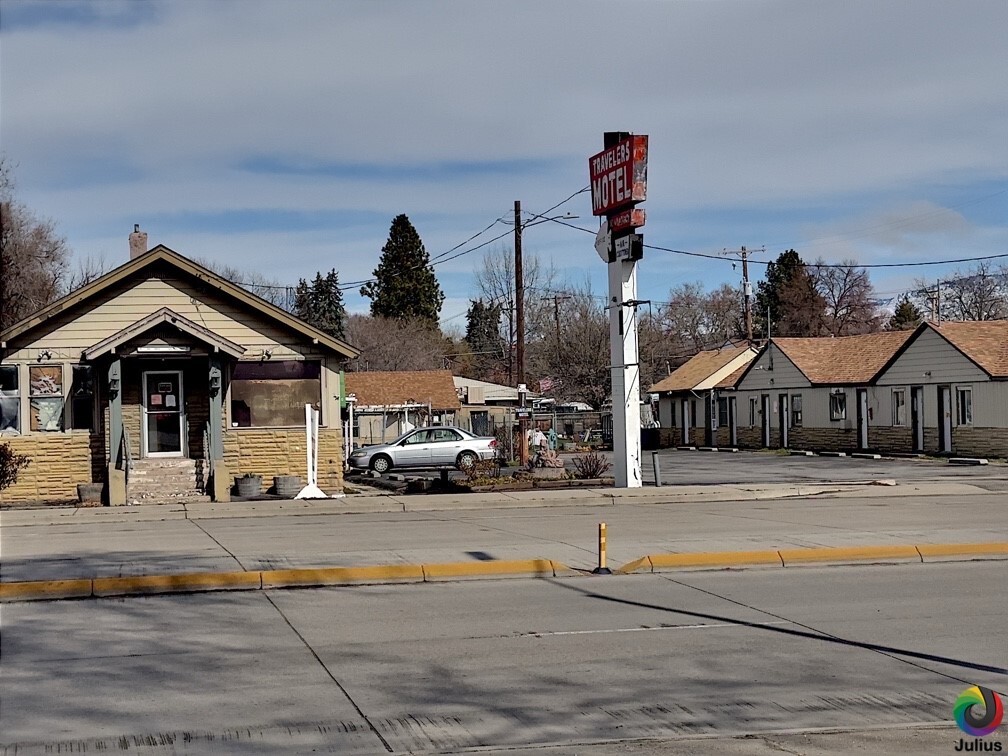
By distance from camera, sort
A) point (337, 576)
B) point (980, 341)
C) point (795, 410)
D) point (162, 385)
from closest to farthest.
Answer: point (337, 576)
point (162, 385)
point (980, 341)
point (795, 410)

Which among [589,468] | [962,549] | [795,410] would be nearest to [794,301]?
[795,410]

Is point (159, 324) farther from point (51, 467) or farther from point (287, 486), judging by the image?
point (287, 486)

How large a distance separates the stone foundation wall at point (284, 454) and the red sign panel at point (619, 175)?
28.4ft

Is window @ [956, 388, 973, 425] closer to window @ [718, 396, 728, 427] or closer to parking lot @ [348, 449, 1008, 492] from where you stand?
parking lot @ [348, 449, 1008, 492]

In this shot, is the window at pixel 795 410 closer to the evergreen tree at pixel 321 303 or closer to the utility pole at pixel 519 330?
the utility pole at pixel 519 330

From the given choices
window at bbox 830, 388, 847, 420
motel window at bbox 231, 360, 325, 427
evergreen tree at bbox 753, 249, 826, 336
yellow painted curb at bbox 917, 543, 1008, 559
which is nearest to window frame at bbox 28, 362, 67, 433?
motel window at bbox 231, 360, 325, 427

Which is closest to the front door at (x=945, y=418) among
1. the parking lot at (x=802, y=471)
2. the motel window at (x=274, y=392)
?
the parking lot at (x=802, y=471)

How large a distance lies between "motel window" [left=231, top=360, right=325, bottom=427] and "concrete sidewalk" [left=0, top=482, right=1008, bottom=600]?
3.16 m

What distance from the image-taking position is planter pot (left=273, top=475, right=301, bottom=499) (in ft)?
87.9

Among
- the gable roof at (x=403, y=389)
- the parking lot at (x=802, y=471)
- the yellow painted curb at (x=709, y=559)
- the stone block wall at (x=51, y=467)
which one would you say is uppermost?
the gable roof at (x=403, y=389)

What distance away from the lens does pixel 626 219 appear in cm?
2694

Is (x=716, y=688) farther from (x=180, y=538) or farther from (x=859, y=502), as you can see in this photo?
(x=859, y=502)

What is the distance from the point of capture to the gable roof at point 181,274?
2606 centimetres

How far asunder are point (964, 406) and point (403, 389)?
84.5ft
